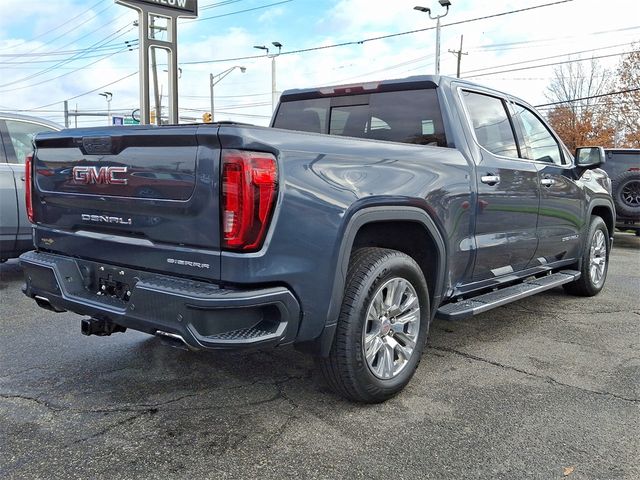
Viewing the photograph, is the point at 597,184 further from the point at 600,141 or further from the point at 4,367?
the point at 600,141

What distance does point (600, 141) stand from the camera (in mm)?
33219

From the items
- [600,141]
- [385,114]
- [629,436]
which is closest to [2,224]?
[385,114]

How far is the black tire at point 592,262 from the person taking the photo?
5812mm

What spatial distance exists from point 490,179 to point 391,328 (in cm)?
143

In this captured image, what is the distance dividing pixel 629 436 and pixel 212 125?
8.50 feet

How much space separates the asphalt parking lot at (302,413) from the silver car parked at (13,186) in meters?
1.83

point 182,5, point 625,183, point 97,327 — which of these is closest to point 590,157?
point 97,327

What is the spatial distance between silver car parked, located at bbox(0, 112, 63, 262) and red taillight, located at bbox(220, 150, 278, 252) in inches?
176

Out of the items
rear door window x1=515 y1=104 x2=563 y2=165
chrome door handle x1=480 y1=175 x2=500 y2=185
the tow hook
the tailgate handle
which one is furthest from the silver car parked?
rear door window x1=515 y1=104 x2=563 y2=165

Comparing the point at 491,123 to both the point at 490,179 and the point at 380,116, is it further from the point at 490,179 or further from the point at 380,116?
the point at 380,116

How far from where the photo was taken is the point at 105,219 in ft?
9.84

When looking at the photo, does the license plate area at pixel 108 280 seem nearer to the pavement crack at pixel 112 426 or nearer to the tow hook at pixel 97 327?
the tow hook at pixel 97 327

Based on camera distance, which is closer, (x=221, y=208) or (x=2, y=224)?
(x=221, y=208)

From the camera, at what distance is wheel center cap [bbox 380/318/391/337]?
3.22 m
